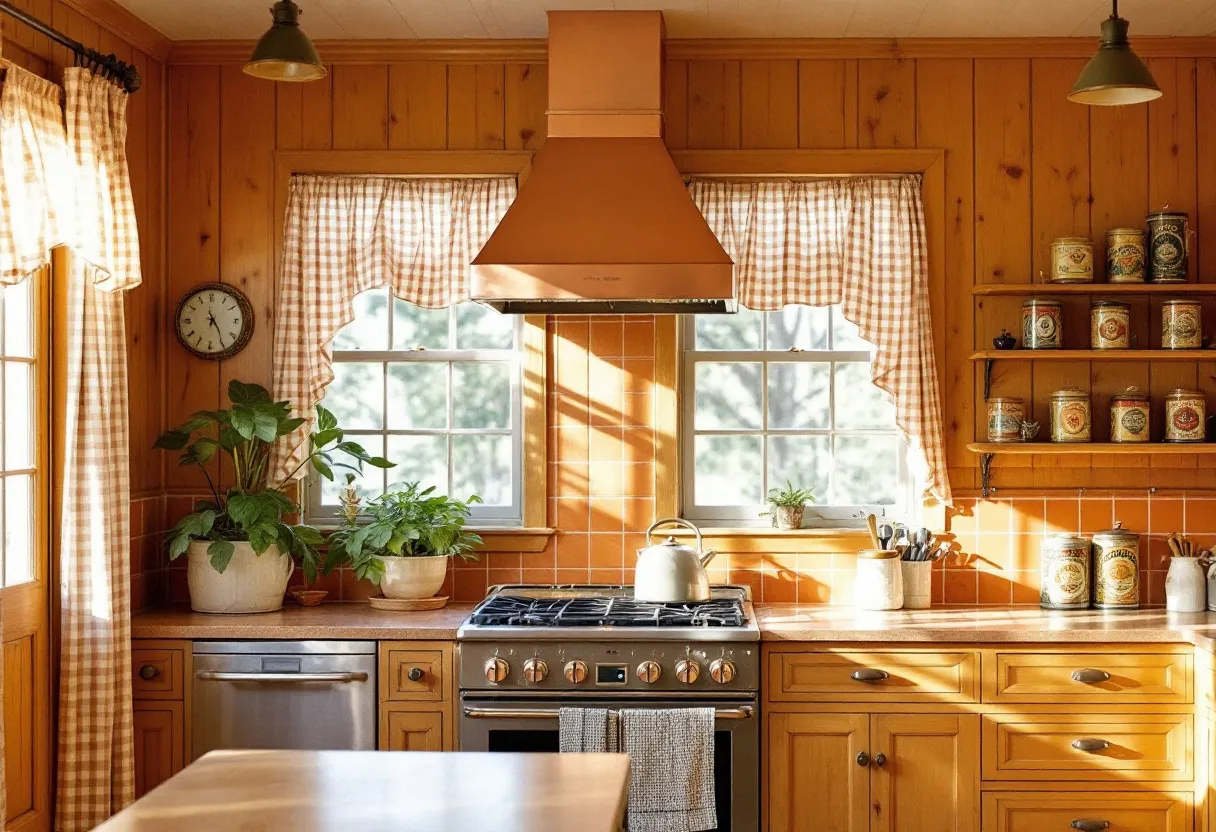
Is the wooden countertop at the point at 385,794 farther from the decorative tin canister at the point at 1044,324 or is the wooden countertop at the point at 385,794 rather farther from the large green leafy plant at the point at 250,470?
the decorative tin canister at the point at 1044,324

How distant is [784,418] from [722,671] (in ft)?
3.65

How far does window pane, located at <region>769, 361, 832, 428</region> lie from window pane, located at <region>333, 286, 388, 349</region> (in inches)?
53.6

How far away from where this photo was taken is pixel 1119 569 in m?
3.90

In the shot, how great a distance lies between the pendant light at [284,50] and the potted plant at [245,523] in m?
1.30

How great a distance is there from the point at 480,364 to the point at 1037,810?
2.26 m

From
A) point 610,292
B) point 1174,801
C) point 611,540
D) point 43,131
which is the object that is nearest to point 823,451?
point 611,540

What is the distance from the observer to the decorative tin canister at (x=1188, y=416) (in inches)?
152

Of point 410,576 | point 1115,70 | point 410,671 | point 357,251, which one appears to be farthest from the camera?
point 357,251

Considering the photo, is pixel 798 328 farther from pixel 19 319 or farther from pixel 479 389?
pixel 19 319

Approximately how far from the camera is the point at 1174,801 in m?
3.51

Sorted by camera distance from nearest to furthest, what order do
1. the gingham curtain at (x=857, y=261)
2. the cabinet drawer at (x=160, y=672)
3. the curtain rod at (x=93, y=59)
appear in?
the curtain rod at (x=93, y=59) < the cabinet drawer at (x=160, y=672) < the gingham curtain at (x=857, y=261)

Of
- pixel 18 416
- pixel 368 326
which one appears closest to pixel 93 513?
pixel 18 416

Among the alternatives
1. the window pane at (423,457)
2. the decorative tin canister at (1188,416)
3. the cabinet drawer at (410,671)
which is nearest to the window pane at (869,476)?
the decorative tin canister at (1188,416)

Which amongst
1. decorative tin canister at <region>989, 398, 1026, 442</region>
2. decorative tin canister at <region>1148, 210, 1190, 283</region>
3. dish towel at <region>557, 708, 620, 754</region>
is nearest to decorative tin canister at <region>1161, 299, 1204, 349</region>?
decorative tin canister at <region>1148, 210, 1190, 283</region>
